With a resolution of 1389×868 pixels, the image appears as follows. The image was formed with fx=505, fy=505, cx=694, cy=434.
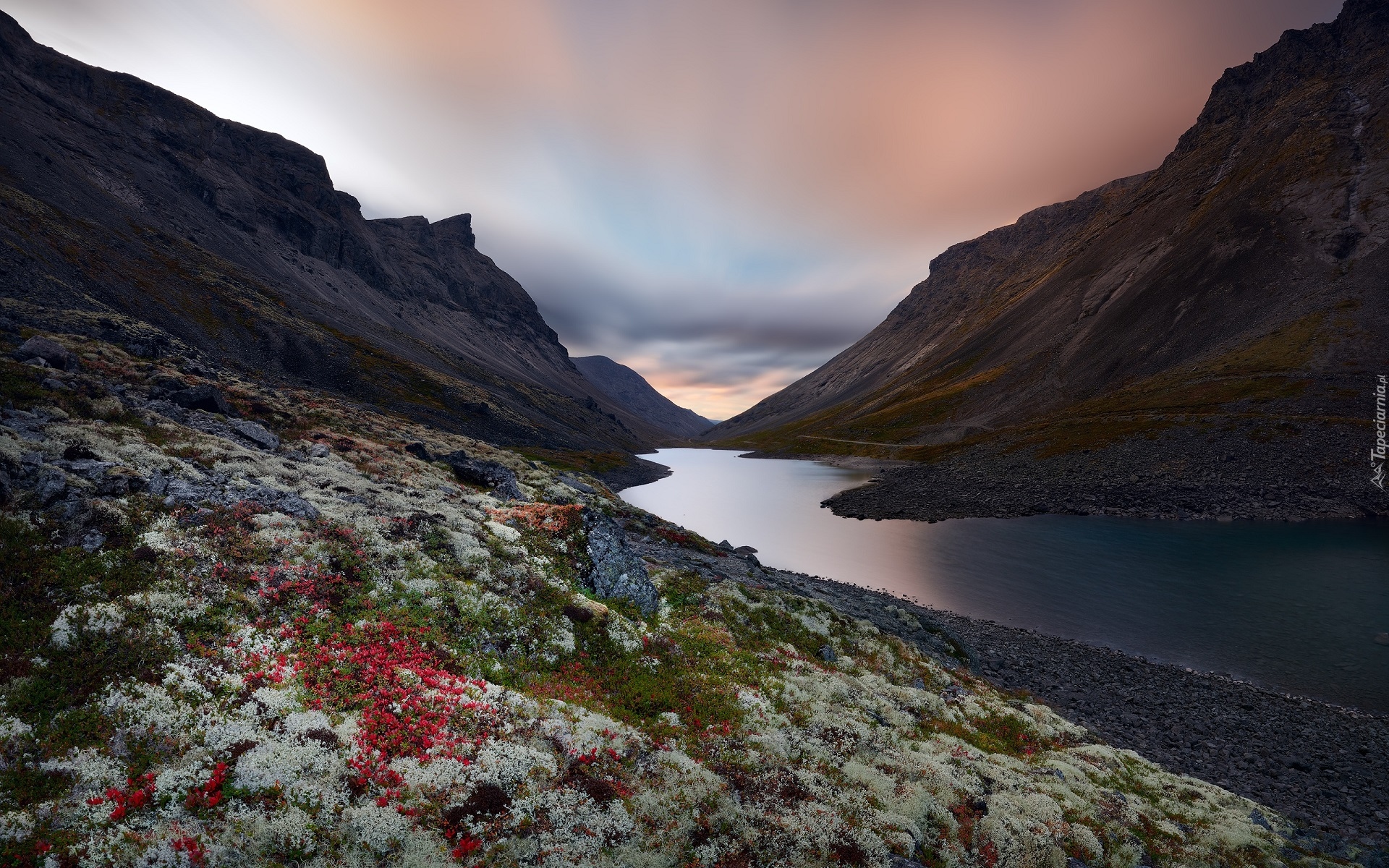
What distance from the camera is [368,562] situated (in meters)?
18.2

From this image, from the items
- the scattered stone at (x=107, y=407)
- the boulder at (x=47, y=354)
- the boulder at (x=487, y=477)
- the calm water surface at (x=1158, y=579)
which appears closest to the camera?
the scattered stone at (x=107, y=407)

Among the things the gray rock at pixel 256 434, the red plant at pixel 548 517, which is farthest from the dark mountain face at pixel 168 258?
the red plant at pixel 548 517

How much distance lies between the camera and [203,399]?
3388cm

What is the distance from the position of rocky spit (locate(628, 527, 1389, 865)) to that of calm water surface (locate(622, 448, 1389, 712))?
346 cm

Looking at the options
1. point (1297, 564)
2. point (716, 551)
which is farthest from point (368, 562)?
point (1297, 564)

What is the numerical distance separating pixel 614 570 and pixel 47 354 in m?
36.9

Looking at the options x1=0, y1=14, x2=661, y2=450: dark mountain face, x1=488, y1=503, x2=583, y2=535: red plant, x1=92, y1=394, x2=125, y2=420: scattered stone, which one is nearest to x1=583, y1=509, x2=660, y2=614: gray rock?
x1=488, y1=503, x2=583, y2=535: red plant

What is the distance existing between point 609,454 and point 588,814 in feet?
480

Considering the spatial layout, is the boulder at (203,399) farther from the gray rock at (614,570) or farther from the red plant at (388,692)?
the red plant at (388,692)

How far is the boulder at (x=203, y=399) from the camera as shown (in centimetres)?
3291

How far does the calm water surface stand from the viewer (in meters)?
31.4

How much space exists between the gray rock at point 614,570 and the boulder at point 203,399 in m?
28.4

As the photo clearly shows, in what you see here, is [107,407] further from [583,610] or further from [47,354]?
[583,610]

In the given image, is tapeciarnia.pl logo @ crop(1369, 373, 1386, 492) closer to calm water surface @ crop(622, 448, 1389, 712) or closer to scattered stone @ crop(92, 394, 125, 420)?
calm water surface @ crop(622, 448, 1389, 712)
